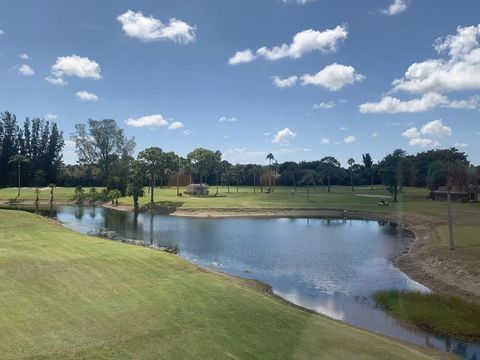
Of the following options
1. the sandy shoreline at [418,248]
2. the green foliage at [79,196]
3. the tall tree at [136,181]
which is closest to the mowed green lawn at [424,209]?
the sandy shoreline at [418,248]

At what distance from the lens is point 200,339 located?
16.4m

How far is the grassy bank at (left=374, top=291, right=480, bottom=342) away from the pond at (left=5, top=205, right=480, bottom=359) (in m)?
0.88

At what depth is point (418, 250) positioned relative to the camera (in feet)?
146

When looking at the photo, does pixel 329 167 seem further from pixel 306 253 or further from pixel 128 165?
pixel 306 253

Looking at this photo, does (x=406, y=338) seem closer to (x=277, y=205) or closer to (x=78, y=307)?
(x=78, y=307)

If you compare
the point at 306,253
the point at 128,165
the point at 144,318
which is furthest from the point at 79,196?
the point at 144,318

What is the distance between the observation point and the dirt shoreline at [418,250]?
30.4 m

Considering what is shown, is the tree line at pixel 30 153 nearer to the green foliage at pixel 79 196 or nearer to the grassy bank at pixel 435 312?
the green foliage at pixel 79 196

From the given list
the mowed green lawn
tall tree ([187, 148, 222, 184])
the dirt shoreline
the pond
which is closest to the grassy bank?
the pond

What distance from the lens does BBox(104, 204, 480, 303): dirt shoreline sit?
30391 millimetres

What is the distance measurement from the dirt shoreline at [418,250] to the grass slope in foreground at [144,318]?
13258mm

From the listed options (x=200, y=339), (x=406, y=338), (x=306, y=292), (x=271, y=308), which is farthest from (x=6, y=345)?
(x=306, y=292)

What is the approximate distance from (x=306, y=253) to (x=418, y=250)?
36.8 feet

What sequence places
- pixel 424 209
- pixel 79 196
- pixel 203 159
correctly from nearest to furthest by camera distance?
pixel 424 209 < pixel 79 196 < pixel 203 159
